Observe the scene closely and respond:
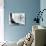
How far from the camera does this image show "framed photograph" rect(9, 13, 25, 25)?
5273 mm

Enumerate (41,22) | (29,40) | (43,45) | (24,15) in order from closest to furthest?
(43,45), (29,40), (41,22), (24,15)

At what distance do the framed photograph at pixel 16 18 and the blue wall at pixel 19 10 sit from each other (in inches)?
4.9

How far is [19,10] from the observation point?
5.27m

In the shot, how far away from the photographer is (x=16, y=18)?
17.5 ft

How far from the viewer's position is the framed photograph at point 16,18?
5.27 m

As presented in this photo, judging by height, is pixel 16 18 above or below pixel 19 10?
below

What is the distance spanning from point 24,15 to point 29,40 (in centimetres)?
207

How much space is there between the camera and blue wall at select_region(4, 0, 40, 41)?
5180mm

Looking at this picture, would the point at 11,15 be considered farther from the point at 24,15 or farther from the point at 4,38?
the point at 4,38

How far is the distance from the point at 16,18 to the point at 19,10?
0.34 metres

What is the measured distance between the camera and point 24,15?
17.2 ft

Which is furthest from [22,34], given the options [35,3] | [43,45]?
[43,45]

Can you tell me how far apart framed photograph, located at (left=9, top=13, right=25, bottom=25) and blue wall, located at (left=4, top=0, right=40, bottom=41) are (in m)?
0.13

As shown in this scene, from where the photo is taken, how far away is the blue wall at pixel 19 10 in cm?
518
